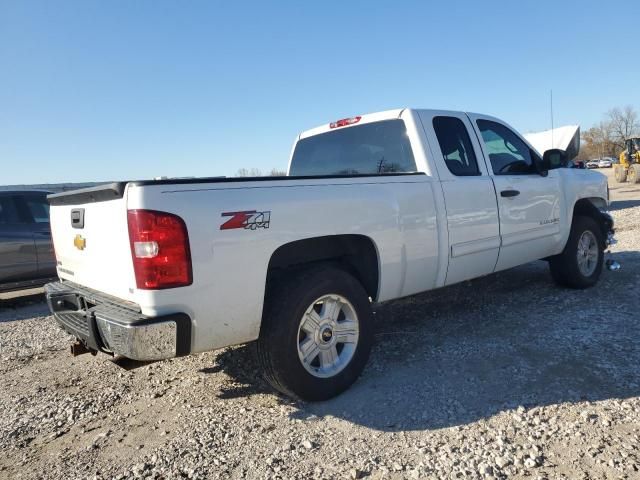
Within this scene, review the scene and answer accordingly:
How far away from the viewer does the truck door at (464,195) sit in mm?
3961

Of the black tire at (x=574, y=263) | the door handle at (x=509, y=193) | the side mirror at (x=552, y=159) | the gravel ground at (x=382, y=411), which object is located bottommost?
the gravel ground at (x=382, y=411)

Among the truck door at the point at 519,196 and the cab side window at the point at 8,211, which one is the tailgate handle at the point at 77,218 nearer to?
the truck door at the point at 519,196

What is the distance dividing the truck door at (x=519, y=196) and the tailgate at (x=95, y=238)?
328cm

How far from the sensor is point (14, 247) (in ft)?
21.7

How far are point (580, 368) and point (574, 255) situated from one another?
2.35 m

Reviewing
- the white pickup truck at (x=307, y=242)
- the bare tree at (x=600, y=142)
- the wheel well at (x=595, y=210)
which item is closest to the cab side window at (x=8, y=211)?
the white pickup truck at (x=307, y=242)

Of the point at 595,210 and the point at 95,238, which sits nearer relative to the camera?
the point at 95,238

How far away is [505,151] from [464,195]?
1189 millimetres

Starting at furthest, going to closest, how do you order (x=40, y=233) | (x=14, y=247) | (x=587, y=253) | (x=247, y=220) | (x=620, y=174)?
1. (x=620, y=174)
2. (x=40, y=233)
3. (x=14, y=247)
4. (x=587, y=253)
5. (x=247, y=220)

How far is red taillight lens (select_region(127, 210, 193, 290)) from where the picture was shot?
252 cm

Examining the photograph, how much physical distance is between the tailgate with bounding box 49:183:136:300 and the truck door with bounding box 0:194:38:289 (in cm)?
361

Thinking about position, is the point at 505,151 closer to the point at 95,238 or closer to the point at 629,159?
the point at 95,238

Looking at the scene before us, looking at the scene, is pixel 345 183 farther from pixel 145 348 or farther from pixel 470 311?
pixel 470 311

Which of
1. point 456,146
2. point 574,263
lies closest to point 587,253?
point 574,263
